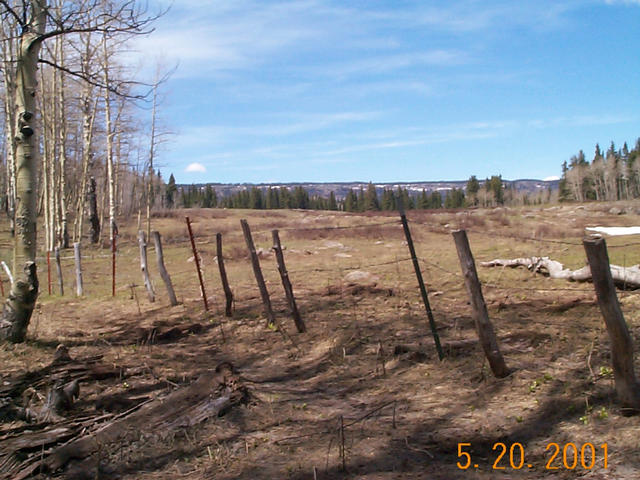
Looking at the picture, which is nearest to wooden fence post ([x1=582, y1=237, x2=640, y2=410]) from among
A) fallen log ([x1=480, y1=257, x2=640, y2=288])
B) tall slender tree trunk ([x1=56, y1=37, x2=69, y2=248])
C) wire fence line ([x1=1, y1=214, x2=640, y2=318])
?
wire fence line ([x1=1, y1=214, x2=640, y2=318])

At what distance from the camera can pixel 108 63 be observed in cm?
2330

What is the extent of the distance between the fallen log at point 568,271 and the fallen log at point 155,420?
5640mm

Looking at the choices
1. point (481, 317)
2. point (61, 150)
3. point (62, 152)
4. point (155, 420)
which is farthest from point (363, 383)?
point (61, 150)

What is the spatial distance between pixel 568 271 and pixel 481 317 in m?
5.93

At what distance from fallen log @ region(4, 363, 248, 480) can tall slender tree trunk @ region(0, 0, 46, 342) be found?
11.9ft

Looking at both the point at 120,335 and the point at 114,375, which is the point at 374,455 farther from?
the point at 120,335

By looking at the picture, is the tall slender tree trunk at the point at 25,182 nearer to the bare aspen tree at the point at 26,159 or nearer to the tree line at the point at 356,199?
the bare aspen tree at the point at 26,159

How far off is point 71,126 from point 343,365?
27431 millimetres

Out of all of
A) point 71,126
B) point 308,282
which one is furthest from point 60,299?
point 71,126

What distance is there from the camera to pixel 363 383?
593 centimetres

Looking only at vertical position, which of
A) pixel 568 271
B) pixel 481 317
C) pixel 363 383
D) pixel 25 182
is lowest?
pixel 363 383

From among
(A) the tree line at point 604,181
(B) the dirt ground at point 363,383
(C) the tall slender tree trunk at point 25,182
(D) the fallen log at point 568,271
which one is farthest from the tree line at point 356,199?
(C) the tall slender tree trunk at point 25,182

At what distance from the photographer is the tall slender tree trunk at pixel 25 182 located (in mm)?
7488
